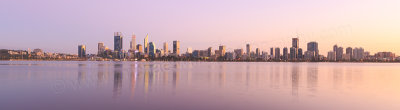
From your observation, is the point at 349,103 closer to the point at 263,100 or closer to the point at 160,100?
the point at 263,100

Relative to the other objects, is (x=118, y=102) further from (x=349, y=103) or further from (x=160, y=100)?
(x=349, y=103)

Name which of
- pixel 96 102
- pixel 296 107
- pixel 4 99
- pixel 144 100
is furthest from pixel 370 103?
pixel 4 99

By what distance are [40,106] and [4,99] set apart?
3742 mm

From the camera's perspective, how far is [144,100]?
59.1ft

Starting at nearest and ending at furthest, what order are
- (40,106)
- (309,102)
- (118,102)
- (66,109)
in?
(66,109) < (40,106) < (118,102) < (309,102)

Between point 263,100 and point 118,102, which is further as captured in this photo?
point 263,100

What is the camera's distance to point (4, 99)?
57.8ft

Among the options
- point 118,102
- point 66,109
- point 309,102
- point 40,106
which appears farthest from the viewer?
point 309,102

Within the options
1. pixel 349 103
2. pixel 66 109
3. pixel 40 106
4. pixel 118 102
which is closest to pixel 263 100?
pixel 349 103

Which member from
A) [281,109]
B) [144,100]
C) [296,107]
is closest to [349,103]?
[296,107]

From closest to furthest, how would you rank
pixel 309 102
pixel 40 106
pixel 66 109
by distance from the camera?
pixel 66 109, pixel 40 106, pixel 309 102

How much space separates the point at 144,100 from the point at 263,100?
706 centimetres

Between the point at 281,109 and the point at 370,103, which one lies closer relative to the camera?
the point at 281,109

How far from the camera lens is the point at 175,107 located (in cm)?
1562
